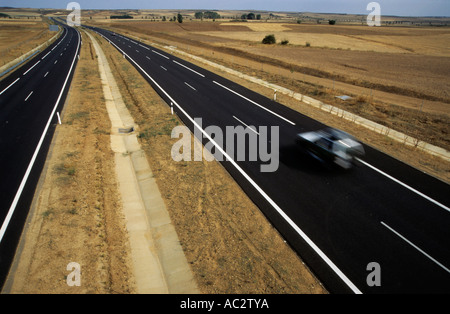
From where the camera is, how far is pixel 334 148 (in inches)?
486

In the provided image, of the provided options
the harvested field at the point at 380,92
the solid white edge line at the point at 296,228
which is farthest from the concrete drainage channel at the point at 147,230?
the harvested field at the point at 380,92

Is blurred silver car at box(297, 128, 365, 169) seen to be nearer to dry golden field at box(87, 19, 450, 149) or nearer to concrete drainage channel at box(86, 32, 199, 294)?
dry golden field at box(87, 19, 450, 149)

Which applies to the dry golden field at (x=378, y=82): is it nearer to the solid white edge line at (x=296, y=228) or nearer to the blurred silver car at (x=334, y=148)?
the blurred silver car at (x=334, y=148)

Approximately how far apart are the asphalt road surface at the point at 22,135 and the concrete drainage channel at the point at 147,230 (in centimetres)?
356

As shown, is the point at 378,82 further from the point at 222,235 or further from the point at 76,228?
the point at 76,228

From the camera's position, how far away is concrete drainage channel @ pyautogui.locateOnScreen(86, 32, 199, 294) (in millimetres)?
7539

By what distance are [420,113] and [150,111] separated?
22.0m

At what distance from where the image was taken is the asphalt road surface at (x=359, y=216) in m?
7.62

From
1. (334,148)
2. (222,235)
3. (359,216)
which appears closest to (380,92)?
(334,148)

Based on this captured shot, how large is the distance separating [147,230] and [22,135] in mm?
12518

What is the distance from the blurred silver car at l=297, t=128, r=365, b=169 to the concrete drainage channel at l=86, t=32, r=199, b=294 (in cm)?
794
